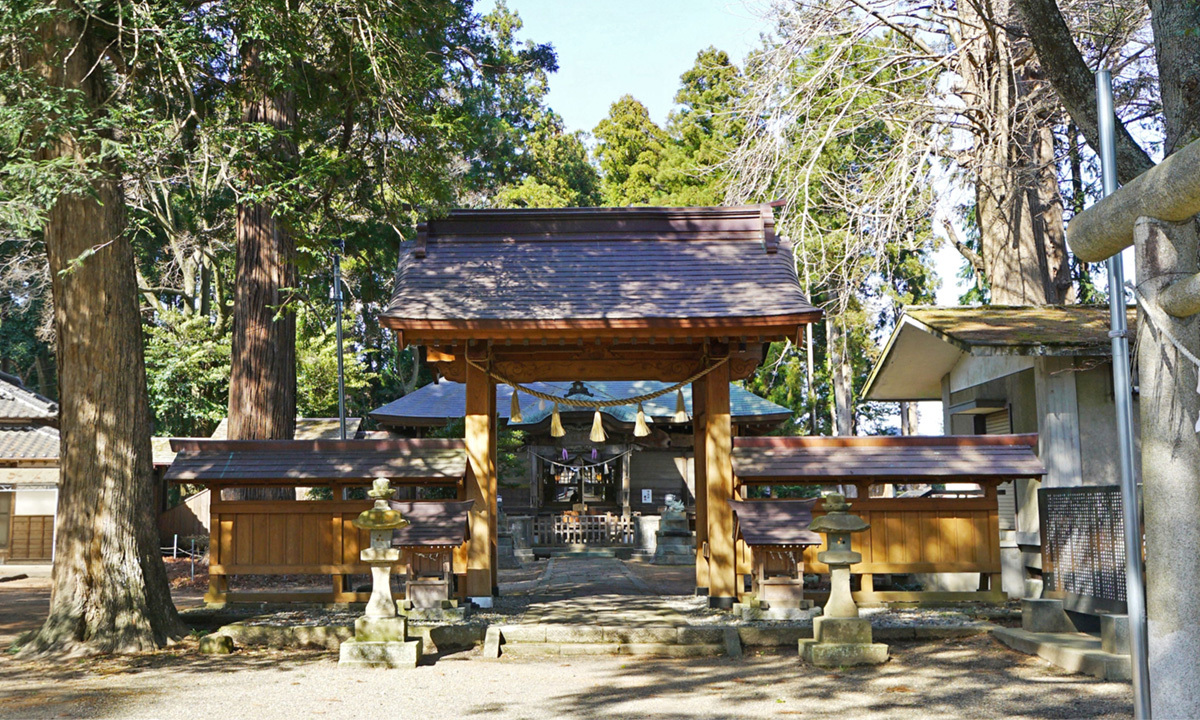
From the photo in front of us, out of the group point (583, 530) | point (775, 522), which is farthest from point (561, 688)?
point (583, 530)

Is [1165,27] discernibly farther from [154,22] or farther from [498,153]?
[498,153]

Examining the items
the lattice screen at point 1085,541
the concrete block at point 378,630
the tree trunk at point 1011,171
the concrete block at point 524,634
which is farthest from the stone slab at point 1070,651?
the tree trunk at point 1011,171

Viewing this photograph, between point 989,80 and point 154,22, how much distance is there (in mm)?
11271

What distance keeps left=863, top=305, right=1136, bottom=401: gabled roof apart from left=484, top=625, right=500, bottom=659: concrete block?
618cm

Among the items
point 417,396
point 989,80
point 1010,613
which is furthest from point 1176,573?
point 417,396

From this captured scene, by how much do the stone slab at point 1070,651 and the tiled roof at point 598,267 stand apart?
3.90m

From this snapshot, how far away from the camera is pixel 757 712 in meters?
7.02

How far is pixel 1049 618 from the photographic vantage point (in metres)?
9.07

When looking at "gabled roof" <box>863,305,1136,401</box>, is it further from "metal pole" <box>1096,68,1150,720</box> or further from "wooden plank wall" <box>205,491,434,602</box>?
"wooden plank wall" <box>205,491,434,602</box>

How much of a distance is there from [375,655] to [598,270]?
533 cm

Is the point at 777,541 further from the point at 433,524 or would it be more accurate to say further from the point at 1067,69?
the point at 1067,69

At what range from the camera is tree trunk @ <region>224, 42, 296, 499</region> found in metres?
15.2

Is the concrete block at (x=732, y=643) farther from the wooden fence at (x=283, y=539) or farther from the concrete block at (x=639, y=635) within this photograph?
the wooden fence at (x=283, y=539)

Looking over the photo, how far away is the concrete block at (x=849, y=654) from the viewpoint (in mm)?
8633
